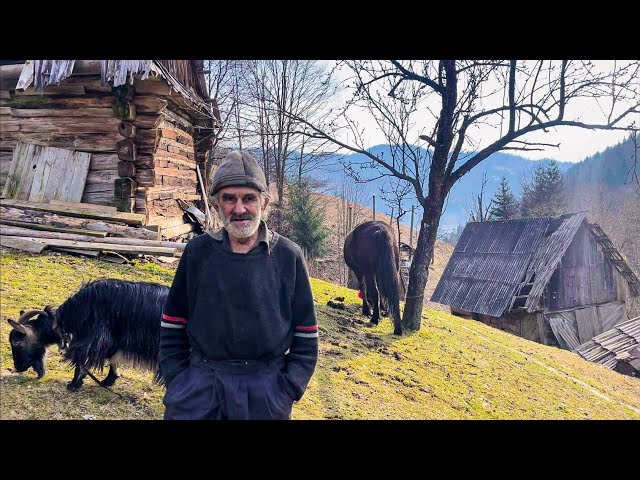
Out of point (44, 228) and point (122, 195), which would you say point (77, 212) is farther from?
point (122, 195)

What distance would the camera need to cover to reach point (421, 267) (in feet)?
21.5

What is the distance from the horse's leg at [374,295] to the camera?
637 centimetres

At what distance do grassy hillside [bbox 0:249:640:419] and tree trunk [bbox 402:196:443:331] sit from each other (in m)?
0.29

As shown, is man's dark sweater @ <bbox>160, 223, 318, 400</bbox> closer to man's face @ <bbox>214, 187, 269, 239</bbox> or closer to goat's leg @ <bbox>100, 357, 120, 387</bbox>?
man's face @ <bbox>214, 187, 269, 239</bbox>

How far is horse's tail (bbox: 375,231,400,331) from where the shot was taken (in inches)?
232

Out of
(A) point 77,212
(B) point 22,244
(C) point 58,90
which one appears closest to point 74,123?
(C) point 58,90

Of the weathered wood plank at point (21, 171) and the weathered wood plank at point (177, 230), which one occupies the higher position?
the weathered wood plank at point (21, 171)

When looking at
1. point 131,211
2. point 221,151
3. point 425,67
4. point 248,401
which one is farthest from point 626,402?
point 221,151

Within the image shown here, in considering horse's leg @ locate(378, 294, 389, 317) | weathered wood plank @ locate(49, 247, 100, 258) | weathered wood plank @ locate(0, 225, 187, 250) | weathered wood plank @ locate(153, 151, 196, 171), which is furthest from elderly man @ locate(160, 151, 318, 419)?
weathered wood plank @ locate(153, 151, 196, 171)

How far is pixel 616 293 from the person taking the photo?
14328 millimetres

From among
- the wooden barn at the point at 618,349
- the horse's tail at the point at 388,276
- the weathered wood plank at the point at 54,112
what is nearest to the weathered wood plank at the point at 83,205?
the weathered wood plank at the point at 54,112

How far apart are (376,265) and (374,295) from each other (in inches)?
22.1

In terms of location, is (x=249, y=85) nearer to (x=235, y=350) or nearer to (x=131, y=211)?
(x=131, y=211)

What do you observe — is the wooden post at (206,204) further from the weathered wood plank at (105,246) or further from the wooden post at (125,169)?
the weathered wood plank at (105,246)
